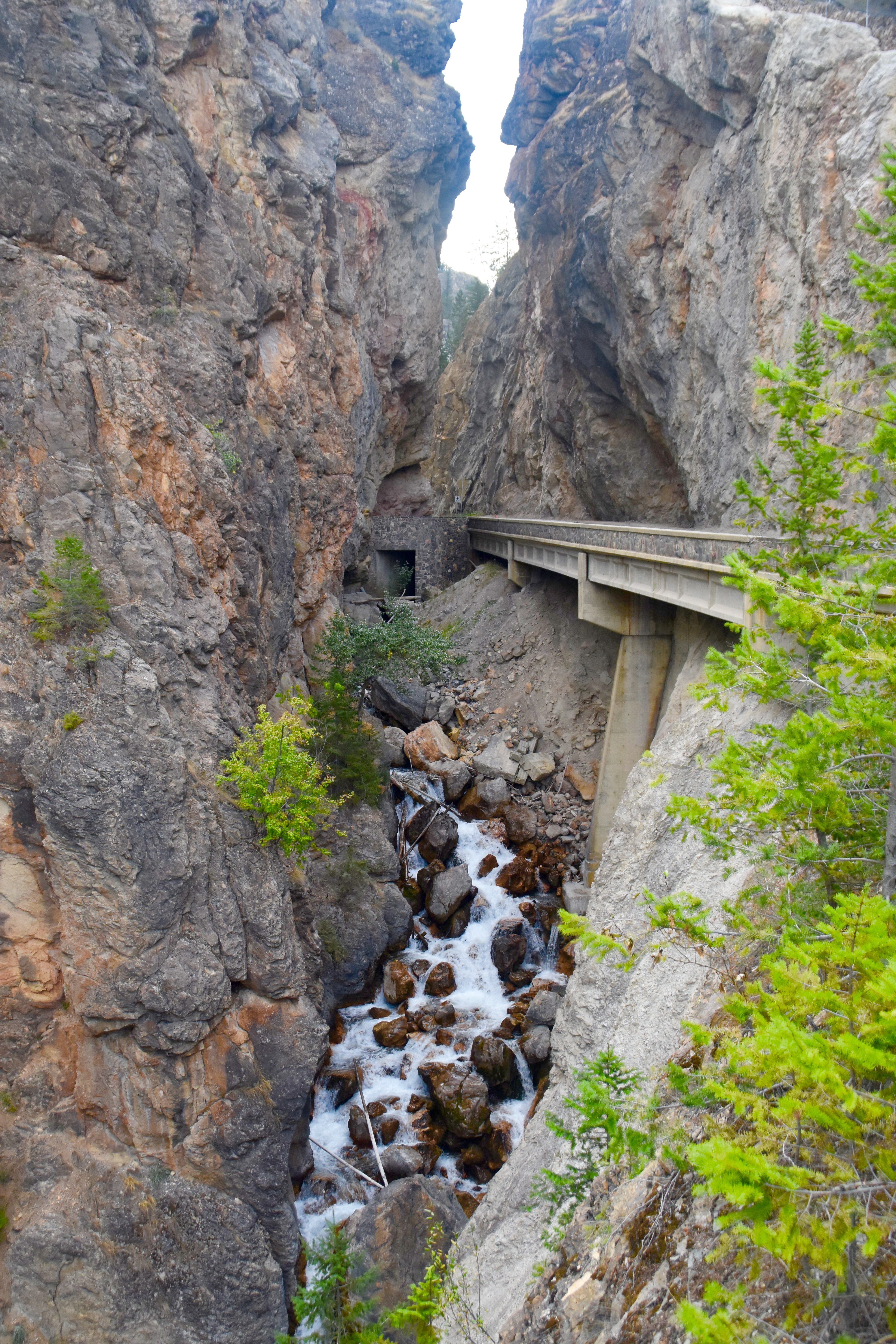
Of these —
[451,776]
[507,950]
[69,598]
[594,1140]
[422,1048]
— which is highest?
[69,598]

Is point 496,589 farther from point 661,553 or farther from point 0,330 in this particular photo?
point 0,330

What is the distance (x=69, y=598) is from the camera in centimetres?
1343

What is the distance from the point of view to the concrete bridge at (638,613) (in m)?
18.1

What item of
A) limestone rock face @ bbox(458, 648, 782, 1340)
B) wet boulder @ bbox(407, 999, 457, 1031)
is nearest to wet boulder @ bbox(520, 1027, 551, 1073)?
limestone rock face @ bbox(458, 648, 782, 1340)

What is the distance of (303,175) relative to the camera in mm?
24906

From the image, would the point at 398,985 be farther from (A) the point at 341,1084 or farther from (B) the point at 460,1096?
(B) the point at 460,1096

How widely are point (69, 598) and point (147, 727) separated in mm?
2806

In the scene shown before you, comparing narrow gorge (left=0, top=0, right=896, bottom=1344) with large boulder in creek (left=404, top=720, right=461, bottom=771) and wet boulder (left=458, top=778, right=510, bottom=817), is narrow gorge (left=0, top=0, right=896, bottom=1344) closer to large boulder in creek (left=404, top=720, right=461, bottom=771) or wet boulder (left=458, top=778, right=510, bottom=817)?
large boulder in creek (left=404, top=720, right=461, bottom=771)

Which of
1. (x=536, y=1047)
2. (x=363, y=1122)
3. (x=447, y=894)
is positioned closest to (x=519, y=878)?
(x=447, y=894)

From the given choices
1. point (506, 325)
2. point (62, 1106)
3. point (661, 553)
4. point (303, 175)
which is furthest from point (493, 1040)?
point (506, 325)

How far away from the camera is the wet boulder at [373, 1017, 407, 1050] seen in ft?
57.7

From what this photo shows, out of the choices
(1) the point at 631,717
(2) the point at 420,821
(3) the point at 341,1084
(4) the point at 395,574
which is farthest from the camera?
(4) the point at 395,574

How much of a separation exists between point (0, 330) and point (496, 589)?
26.0 m

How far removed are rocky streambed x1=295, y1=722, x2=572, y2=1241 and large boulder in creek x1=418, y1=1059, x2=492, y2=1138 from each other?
0.08ft
